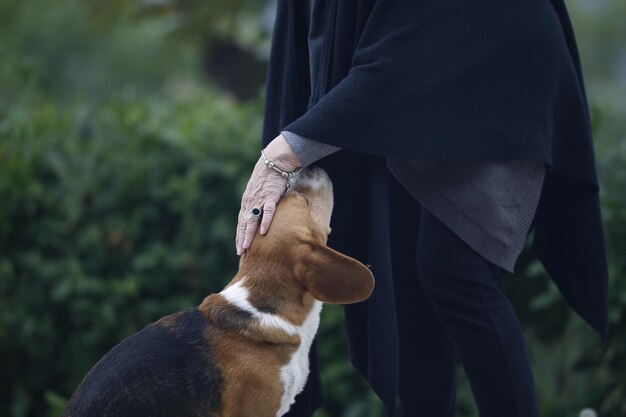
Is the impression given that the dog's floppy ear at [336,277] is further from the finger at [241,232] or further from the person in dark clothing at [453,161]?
the finger at [241,232]

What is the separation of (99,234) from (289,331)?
2021 mm

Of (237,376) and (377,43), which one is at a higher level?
(377,43)

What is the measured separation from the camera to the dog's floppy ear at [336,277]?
8.42 feet

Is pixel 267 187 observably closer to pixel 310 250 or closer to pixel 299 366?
pixel 310 250

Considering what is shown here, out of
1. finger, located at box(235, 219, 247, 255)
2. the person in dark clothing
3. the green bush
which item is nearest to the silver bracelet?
the person in dark clothing

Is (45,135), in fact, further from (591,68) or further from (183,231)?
(591,68)

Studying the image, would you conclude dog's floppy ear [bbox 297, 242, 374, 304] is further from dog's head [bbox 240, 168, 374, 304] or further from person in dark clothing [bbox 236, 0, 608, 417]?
person in dark clothing [bbox 236, 0, 608, 417]

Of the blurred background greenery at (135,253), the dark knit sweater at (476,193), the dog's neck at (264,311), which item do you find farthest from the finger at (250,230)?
the blurred background greenery at (135,253)

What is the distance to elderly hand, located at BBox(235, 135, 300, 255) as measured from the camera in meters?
2.62

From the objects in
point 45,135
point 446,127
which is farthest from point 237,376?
point 45,135

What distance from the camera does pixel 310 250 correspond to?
2645 mm

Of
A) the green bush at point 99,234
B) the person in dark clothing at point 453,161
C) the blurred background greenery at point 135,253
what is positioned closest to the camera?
the person in dark clothing at point 453,161

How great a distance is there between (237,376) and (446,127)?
0.98m

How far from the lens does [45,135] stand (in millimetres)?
4719
